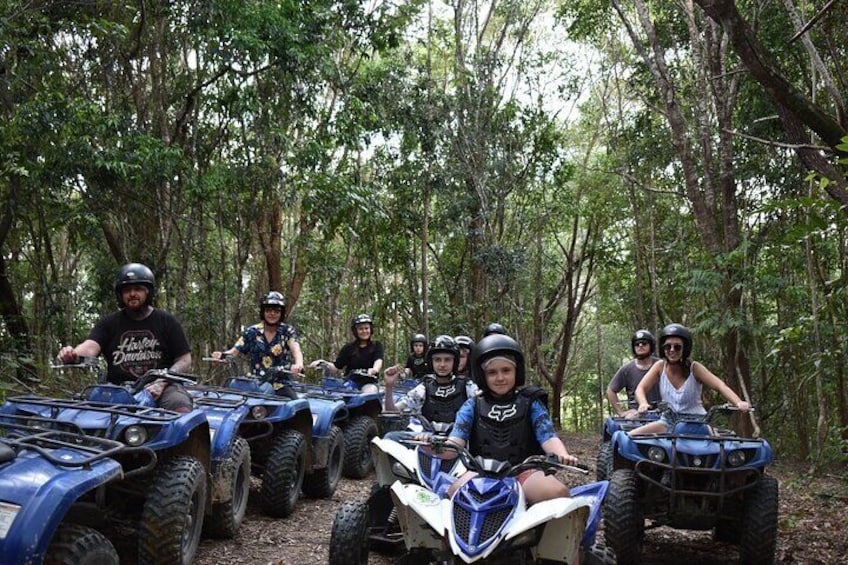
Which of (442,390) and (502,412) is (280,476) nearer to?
(442,390)

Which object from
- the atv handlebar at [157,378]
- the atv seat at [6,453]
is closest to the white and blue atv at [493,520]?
the atv seat at [6,453]

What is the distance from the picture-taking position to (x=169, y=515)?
4.55m

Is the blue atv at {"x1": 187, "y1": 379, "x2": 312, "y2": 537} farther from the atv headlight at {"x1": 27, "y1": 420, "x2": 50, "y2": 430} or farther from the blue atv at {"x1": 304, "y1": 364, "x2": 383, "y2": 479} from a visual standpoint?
the blue atv at {"x1": 304, "y1": 364, "x2": 383, "y2": 479}

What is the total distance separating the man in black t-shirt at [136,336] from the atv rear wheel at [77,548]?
2.26m

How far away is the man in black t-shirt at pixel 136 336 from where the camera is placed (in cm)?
589

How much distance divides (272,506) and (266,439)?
0.60 metres

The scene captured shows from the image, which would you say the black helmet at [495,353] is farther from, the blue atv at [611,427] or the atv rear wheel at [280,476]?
the atv rear wheel at [280,476]

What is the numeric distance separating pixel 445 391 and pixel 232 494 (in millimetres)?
2675

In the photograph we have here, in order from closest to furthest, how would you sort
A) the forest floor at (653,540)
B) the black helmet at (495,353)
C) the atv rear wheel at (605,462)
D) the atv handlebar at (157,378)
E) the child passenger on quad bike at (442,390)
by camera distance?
the black helmet at (495,353) → the atv handlebar at (157,378) → the forest floor at (653,540) → the atv rear wheel at (605,462) → the child passenger on quad bike at (442,390)

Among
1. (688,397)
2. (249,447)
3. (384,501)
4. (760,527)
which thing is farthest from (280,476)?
(760,527)

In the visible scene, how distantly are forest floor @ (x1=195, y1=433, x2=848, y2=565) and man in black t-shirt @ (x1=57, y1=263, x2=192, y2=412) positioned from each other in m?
1.41

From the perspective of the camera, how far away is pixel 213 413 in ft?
20.0

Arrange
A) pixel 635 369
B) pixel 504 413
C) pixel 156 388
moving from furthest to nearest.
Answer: pixel 635 369 < pixel 156 388 < pixel 504 413

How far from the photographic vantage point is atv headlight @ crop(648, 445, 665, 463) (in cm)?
596
